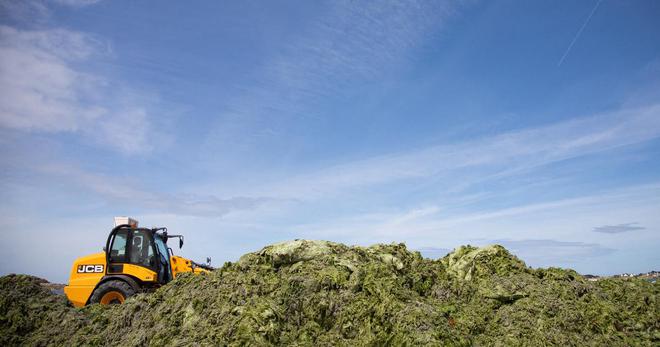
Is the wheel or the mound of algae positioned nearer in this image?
the mound of algae

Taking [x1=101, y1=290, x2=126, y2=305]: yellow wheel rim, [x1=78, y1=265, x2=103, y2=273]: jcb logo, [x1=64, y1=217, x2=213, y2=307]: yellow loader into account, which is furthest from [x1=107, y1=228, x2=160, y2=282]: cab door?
[x1=101, y1=290, x2=126, y2=305]: yellow wheel rim

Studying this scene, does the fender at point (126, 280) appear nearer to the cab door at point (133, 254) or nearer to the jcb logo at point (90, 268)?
the cab door at point (133, 254)

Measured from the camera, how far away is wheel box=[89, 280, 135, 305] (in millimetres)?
12297

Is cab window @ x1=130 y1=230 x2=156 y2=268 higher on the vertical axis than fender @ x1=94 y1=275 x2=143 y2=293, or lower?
higher

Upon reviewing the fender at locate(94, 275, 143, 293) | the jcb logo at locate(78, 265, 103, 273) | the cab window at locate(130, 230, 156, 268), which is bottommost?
the fender at locate(94, 275, 143, 293)

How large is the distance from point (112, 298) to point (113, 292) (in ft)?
0.67

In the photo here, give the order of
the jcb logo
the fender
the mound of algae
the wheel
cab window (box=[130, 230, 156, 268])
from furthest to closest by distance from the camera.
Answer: cab window (box=[130, 230, 156, 268]) → the jcb logo → the fender → the wheel → the mound of algae

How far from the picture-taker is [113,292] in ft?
40.9

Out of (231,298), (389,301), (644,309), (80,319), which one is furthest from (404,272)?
(80,319)

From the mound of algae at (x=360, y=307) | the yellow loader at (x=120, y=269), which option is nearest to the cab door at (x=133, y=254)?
the yellow loader at (x=120, y=269)

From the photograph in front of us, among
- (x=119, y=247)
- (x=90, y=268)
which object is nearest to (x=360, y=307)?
(x=119, y=247)

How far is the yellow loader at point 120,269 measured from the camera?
40.9 feet

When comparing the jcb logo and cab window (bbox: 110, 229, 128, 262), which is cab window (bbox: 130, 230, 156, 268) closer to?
cab window (bbox: 110, 229, 128, 262)

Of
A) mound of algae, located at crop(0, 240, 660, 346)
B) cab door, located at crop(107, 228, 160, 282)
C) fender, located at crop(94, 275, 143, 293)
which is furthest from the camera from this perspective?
cab door, located at crop(107, 228, 160, 282)
